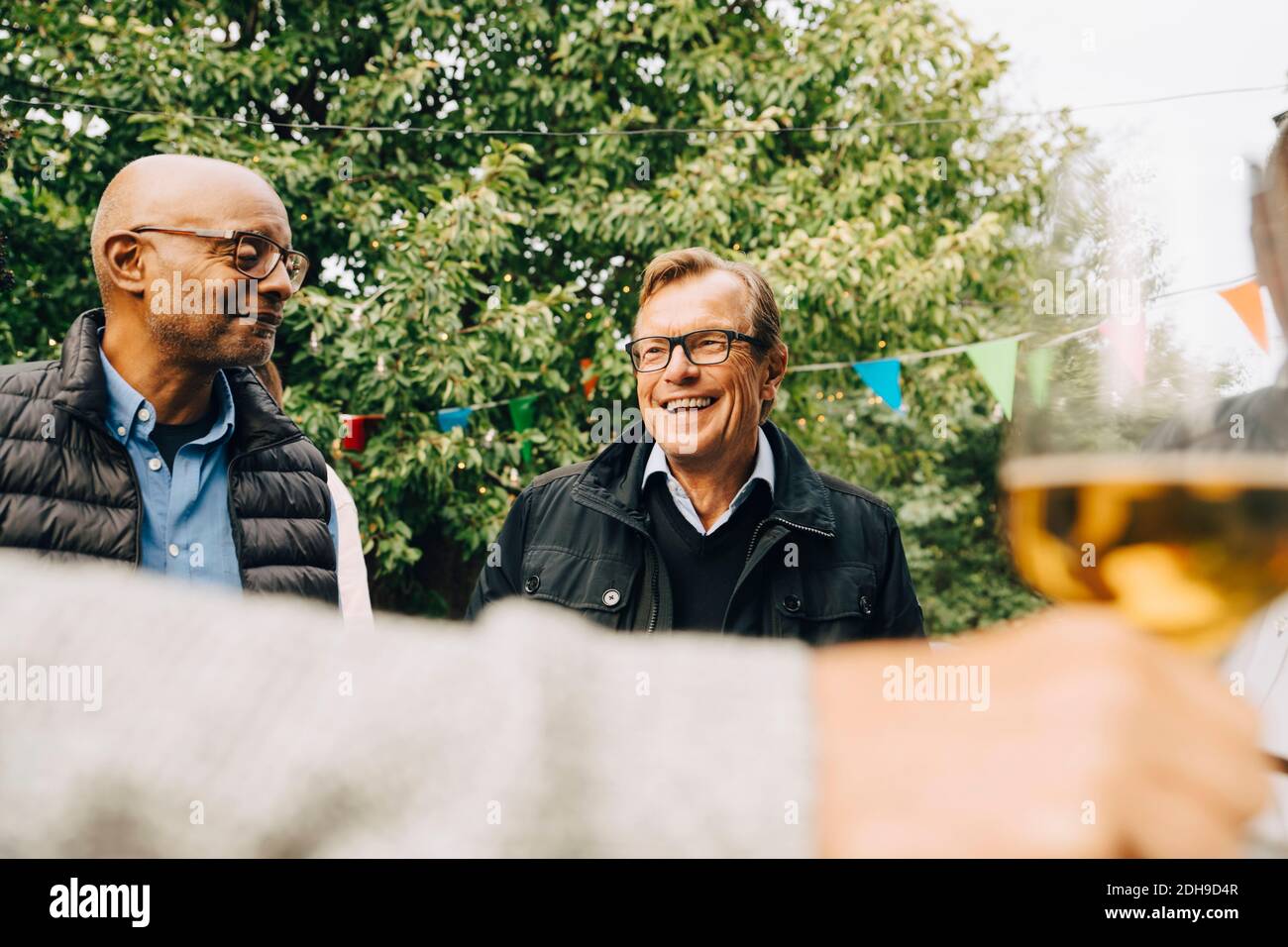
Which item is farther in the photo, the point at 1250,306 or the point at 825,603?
the point at 825,603

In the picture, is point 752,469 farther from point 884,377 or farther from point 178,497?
point 884,377

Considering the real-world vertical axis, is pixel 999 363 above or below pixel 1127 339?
above

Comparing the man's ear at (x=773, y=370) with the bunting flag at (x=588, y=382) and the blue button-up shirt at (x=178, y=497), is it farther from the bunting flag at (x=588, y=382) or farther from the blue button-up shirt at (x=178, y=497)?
the bunting flag at (x=588, y=382)

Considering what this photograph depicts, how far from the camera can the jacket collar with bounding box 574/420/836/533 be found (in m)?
1.56

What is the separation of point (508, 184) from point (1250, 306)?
389 cm

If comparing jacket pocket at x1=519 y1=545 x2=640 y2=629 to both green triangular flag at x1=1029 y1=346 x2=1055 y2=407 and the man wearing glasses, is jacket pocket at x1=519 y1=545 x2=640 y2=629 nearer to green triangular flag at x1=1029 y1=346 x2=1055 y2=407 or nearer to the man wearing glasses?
the man wearing glasses

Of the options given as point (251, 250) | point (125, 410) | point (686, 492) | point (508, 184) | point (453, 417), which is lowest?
point (686, 492)

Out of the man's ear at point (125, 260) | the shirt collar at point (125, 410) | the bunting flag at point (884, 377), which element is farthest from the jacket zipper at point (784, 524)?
the bunting flag at point (884, 377)

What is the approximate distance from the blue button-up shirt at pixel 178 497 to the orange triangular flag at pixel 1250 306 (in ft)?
4.04

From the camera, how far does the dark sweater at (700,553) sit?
1.53 meters

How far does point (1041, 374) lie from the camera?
36 centimetres

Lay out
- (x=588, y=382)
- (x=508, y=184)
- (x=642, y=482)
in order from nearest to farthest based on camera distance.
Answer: (x=642, y=482) → (x=508, y=184) → (x=588, y=382)

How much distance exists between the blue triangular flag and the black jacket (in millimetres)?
2079

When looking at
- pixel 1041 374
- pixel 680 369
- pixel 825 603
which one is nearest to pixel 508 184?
pixel 680 369
